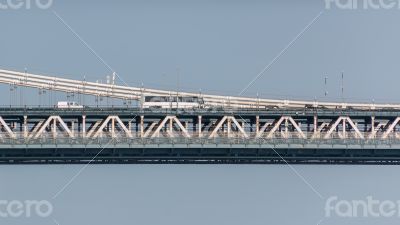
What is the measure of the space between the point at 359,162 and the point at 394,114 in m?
10.2

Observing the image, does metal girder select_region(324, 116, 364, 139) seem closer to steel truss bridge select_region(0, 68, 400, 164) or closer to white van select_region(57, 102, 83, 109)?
steel truss bridge select_region(0, 68, 400, 164)

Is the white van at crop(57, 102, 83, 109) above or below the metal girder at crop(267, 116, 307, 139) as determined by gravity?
above

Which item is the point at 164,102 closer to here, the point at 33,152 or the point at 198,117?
the point at 198,117

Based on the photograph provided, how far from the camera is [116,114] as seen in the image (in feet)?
530

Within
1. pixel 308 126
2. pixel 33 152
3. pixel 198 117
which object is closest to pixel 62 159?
pixel 33 152

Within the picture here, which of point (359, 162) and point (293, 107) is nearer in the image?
point (359, 162)

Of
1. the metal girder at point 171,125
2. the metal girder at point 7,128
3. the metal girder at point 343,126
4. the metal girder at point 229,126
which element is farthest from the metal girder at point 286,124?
the metal girder at point 7,128

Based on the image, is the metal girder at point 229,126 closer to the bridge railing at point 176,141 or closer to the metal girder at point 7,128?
the bridge railing at point 176,141

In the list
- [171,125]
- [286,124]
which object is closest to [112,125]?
[171,125]

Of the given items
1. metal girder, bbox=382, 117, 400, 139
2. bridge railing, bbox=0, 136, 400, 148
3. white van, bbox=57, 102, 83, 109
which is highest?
white van, bbox=57, 102, 83, 109

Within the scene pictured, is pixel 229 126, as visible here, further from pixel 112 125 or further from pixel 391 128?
pixel 391 128

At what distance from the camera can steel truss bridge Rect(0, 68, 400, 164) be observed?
154375mm

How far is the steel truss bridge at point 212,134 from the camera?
15438cm

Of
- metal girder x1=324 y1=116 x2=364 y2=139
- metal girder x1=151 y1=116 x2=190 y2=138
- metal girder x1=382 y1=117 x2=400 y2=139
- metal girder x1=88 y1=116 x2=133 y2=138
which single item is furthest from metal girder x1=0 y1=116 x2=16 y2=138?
metal girder x1=382 y1=117 x2=400 y2=139
